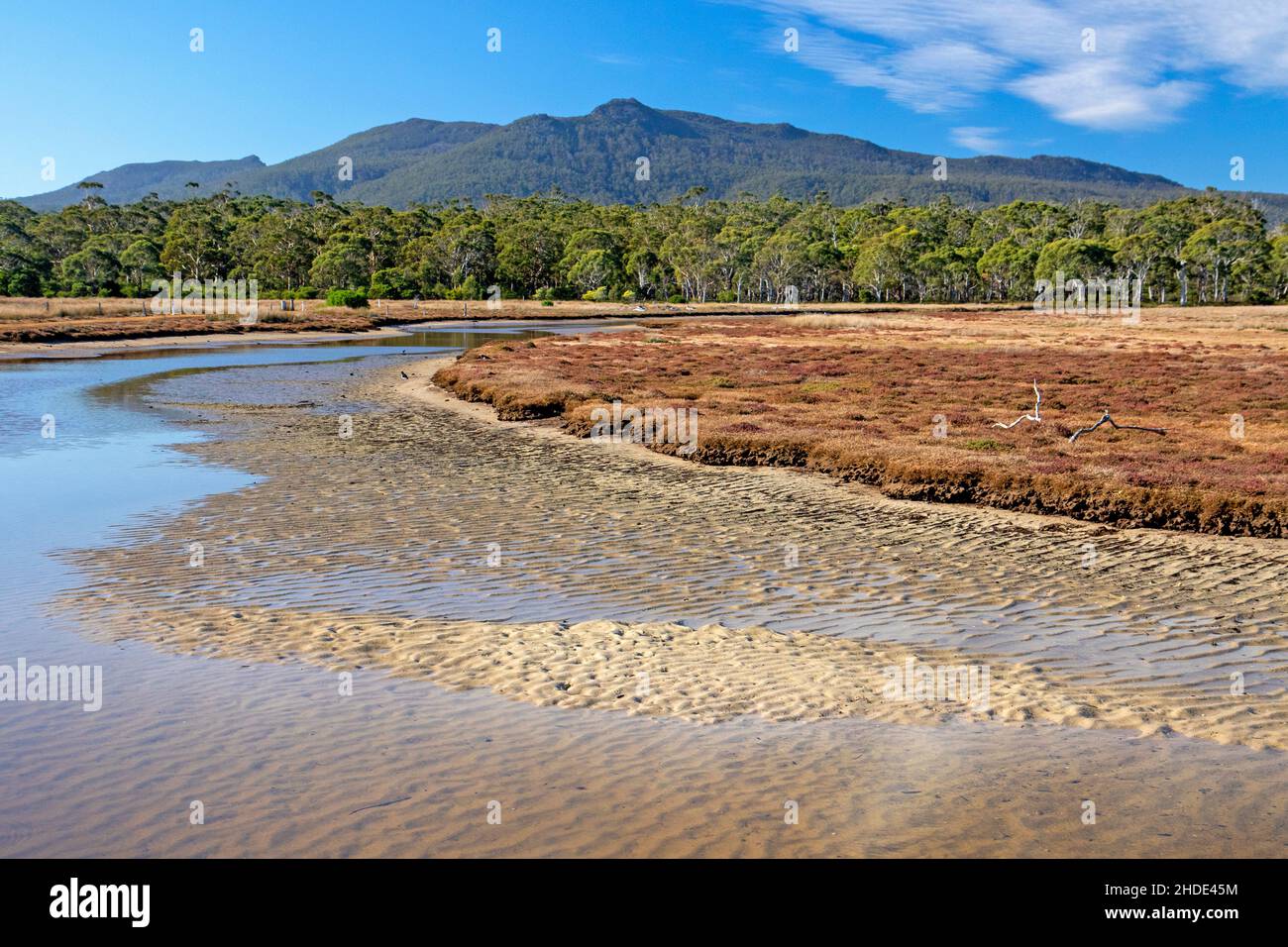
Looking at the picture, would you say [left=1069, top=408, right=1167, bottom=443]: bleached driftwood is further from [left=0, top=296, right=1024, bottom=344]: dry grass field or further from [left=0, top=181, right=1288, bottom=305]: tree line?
[left=0, top=181, right=1288, bottom=305]: tree line

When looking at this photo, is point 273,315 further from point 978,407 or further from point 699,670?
point 699,670

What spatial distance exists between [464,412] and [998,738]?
1137 inches

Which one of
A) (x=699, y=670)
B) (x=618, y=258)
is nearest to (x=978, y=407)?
(x=699, y=670)

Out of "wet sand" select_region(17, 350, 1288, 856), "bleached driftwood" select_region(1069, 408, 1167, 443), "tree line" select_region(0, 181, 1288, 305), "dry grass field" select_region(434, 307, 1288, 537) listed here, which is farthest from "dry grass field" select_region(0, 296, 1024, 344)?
"bleached driftwood" select_region(1069, 408, 1167, 443)

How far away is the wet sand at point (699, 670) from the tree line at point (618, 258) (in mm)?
132471

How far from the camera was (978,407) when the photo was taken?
110 feet

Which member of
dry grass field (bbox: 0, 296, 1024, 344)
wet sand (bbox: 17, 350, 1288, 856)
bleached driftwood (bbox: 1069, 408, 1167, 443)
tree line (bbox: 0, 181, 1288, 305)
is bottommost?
wet sand (bbox: 17, 350, 1288, 856)

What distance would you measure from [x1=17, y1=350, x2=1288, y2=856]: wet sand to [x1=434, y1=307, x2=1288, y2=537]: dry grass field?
1.73m

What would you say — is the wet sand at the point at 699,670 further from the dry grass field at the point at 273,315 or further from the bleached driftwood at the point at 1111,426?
the dry grass field at the point at 273,315

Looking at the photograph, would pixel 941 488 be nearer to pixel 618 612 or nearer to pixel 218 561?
pixel 618 612

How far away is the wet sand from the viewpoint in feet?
24.1

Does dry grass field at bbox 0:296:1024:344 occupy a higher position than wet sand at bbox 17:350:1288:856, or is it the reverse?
dry grass field at bbox 0:296:1024:344

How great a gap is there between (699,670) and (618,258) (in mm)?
167371

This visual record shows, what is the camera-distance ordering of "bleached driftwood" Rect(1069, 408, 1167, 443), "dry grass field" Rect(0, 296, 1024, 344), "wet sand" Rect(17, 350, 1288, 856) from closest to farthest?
1. "wet sand" Rect(17, 350, 1288, 856)
2. "bleached driftwood" Rect(1069, 408, 1167, 443)
3. "dry grass field" Rect(0, 296, 1024, 344)
